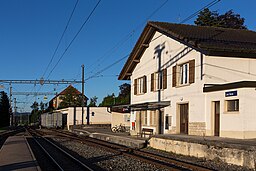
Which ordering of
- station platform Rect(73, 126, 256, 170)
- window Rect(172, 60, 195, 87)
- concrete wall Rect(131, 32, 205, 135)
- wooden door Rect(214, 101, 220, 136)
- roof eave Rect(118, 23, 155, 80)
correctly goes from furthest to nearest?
1. roof eave Rect(118, 23, 155, 80)
2. window Rect(172, 60, 195, 87)
3. concrete wall Rect(131, 32, 205, 135)
4. wooden door Rect(214, 101, 220, 136)
5. station platform Rect(73, 126, 256, 170)

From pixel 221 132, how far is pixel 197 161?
13.9ft

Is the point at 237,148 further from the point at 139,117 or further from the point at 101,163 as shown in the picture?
the point at 139,117

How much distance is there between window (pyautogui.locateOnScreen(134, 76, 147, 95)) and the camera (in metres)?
30.3

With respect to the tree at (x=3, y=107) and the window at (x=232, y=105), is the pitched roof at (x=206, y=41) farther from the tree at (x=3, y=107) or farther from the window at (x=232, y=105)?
the tree at (x=3, y=107)

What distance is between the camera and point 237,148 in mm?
13461

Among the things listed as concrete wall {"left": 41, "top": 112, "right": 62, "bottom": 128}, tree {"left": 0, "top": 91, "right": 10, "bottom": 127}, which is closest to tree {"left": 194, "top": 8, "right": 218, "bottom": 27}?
concrete wall {"left": 41, "top": 112, "right": 62, "bottom": 128}

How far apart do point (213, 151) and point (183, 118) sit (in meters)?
8.29

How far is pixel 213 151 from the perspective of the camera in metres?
14.9

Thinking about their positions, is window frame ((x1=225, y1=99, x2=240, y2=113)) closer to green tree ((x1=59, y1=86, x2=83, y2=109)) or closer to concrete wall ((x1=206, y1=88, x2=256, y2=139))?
concrete wall ((x1=206, y1=88, x2=256, y2=139))

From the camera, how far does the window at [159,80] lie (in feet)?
85.6

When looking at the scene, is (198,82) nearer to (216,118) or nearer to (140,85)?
→ (216,118)

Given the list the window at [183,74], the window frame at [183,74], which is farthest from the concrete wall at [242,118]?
the window frame at [183,74]

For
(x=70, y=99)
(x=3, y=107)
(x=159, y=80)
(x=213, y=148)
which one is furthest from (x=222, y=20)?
(x=3, y=107)

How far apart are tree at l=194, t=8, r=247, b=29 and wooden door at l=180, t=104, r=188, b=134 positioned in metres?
30.3
